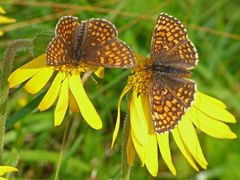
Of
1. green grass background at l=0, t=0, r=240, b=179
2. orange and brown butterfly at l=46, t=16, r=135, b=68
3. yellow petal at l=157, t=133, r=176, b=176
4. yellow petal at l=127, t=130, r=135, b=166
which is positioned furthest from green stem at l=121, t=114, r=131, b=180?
green grass background at l=0, t=0, r=240, b=179

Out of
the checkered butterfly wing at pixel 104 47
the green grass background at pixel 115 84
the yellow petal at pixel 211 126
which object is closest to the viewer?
the checkered butterfly wing at pixel 104 47

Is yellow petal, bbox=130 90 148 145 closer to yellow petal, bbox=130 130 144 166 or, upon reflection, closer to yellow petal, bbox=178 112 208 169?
yellow petal, bbox=130 130 144 166

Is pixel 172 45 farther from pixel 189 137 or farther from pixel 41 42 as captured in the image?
pixel 41 42

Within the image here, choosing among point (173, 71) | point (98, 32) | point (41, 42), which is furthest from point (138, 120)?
point (41, 42)

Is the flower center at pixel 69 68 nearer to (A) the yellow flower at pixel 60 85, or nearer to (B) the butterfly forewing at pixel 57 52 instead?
(A) the yellow flower at pixel 60 85

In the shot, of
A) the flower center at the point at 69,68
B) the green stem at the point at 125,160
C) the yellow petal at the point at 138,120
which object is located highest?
the flower center at the point at 69,68

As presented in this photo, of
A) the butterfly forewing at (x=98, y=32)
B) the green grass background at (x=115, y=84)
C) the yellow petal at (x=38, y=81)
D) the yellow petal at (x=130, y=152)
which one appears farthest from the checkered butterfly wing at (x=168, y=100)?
the green grass background at (x=115, y=84)

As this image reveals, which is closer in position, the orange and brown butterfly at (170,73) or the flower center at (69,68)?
the orange and brown butterfly at (170,73)

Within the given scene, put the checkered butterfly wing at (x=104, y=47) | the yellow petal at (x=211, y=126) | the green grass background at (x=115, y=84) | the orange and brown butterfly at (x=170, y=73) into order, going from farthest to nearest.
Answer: the green grass background at (x=115, y=84) < the yellow petal at (x=211, y=126) < the orange and brown butterfly at (x=170, y=73) < the checkered butterfly wing at (x=104, y=47)
